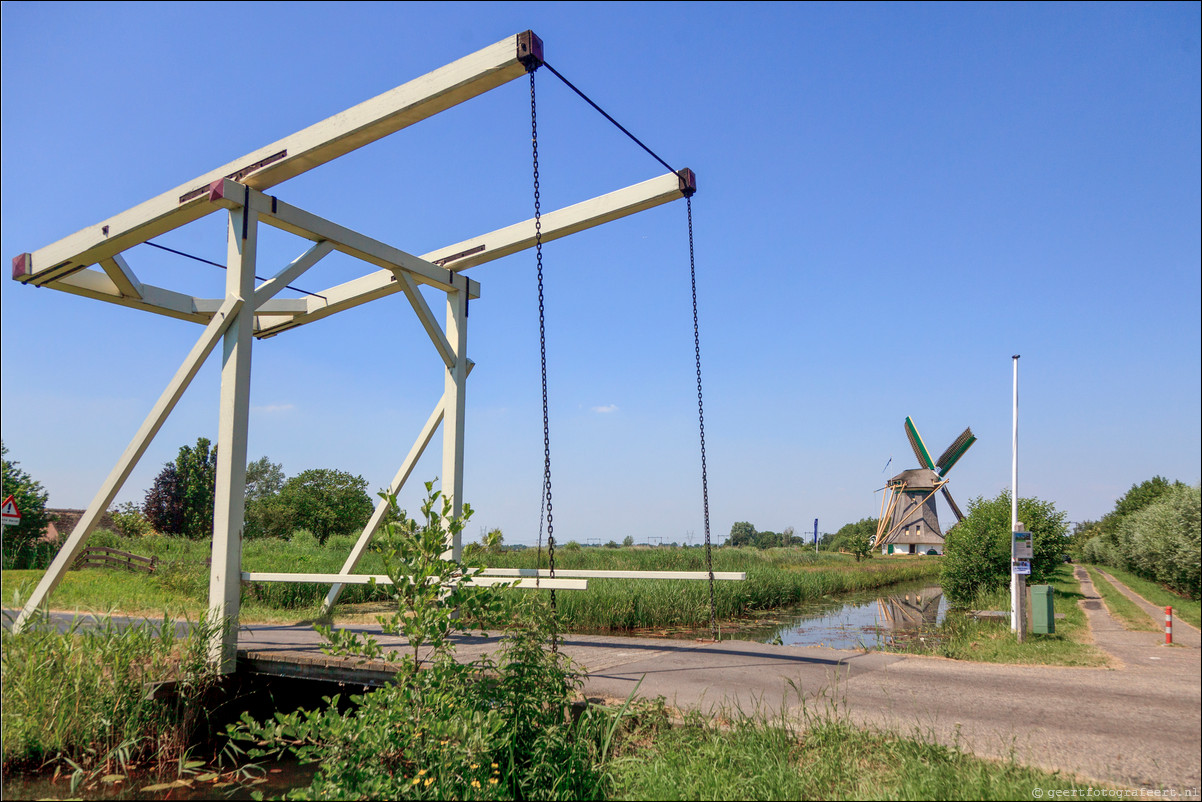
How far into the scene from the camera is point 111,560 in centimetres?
1027

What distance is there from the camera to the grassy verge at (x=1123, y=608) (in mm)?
2986

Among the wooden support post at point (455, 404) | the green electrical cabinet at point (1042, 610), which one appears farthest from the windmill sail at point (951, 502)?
the wooden support post at point (455, 404)

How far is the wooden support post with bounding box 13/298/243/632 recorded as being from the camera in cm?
754

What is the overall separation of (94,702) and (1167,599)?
716 cm

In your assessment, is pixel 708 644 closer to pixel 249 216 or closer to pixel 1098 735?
pixel 1098 735

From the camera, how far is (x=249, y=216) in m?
7.77

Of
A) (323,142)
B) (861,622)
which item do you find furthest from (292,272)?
(861,622)

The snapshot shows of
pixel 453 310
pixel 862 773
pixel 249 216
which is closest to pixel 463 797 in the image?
pixel 862 773

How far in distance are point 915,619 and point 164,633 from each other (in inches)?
684

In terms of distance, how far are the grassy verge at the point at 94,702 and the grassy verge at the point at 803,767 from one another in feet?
13.0

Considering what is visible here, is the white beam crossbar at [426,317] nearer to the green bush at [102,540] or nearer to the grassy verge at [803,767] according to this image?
the green bush at [102,540]

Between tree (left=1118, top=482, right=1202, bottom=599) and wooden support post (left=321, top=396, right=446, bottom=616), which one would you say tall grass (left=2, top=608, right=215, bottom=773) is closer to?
wooden support post (left=321, top=396, right=446, bottom=616)

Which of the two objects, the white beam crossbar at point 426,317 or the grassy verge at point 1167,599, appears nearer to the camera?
the grassy verge at point 1167,599

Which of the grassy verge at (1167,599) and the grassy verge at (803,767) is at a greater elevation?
the grassy verge at (1167,599)
